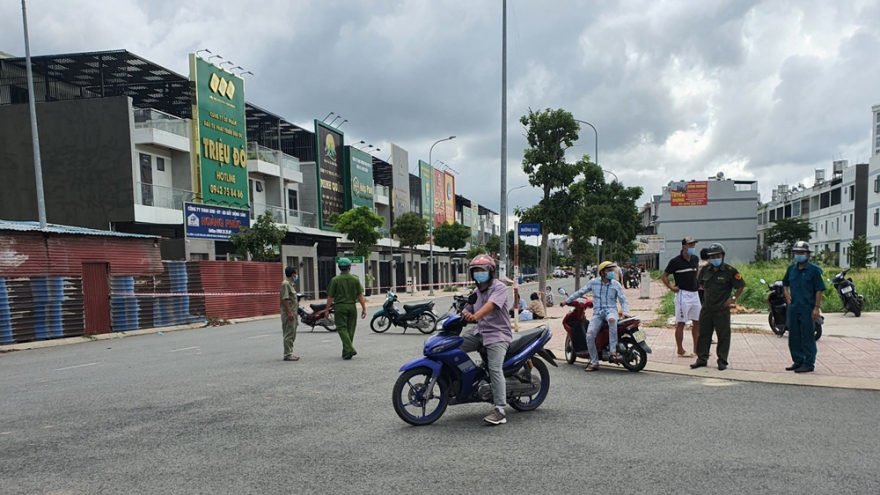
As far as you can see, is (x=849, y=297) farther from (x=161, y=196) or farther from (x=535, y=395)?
(x=161, y=196)

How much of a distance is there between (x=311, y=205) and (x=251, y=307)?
1977 cm

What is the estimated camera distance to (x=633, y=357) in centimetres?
878

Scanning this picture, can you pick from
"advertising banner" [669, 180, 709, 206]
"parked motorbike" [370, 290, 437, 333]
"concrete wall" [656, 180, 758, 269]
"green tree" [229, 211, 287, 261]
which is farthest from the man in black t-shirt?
"concrete wall" [656, 180, 758, 269]

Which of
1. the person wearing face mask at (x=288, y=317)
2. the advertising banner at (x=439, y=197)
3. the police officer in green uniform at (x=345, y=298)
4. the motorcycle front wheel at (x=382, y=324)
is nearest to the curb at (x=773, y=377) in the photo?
the police officer in green uniform at (x=345, y=298)

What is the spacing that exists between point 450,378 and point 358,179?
141 ft

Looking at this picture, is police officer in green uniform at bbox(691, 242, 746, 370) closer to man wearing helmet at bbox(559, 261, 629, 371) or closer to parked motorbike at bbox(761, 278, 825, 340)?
man wearing helmet at bbox(559, 261, 629, 371)

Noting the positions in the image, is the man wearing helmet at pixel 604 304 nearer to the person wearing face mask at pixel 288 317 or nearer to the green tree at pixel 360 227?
the person wearing face mask at pixel 288 317

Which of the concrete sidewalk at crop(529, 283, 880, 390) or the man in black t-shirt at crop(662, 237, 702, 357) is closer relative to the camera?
the concrete sidewalk at crop(529, 283, 880, 390)

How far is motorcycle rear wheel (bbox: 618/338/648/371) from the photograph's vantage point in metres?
8.78

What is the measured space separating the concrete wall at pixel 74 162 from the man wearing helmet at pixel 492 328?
24.3 m

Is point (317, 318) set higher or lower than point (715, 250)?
lower

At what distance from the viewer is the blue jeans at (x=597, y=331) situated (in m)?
8.73

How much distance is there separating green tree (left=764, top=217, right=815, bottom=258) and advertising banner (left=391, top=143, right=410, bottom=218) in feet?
127

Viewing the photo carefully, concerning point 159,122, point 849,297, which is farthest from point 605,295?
point 159,122
